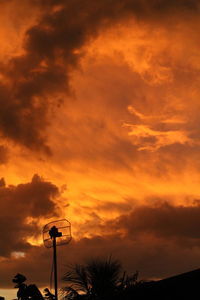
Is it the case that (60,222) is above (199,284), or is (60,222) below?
above

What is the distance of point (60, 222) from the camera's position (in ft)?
60.7

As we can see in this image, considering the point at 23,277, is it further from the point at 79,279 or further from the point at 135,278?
the point at 135,278

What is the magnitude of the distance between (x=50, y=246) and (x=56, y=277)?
1.60 metres

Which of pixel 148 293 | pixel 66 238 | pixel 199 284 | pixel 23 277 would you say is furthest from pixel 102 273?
pixel 199 284

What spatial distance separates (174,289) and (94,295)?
21.3ft

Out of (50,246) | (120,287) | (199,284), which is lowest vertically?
(199,284)

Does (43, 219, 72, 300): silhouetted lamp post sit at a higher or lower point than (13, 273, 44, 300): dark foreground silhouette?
higher

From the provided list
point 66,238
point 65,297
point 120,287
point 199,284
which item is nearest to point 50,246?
point 66,238

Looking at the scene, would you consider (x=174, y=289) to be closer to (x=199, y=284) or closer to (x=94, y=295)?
(x=199, y=284)

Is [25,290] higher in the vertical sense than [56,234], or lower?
lower

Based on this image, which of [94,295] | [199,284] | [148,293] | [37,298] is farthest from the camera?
[94,295]

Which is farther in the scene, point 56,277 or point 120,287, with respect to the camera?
point 120,287

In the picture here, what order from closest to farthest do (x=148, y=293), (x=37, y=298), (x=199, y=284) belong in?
(x=199, y=284)
(x=148, y=293)
(x=37, y=298)

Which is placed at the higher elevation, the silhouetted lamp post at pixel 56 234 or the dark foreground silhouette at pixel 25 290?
the silhouetted lamp post at pixel 56 234
